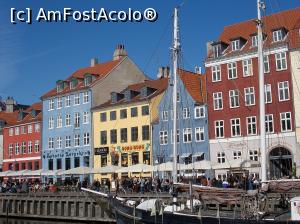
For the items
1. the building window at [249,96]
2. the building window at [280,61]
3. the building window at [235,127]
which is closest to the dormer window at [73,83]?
the building window at [235,127]

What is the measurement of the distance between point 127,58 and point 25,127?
17.5 meters

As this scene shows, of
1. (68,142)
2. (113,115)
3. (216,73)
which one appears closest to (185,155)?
→ (216,73)

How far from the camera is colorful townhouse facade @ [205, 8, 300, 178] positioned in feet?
152

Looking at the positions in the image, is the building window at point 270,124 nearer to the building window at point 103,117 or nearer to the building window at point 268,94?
the building window at point 268,94

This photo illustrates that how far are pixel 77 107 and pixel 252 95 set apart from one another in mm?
25439

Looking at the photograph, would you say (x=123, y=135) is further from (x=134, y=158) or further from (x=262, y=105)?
(x=262, y=105)

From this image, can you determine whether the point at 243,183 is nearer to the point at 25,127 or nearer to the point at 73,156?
the point at 73,156

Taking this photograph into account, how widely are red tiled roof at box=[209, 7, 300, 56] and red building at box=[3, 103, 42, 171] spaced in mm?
30287

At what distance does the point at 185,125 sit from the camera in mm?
53688

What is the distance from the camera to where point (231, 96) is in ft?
164

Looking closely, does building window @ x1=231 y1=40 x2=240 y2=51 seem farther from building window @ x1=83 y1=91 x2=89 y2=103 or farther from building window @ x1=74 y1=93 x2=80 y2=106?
building window @ x1=74 y1=93 x2=80 y2=106

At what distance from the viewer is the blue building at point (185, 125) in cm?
5200

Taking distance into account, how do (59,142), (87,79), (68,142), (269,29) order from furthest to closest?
(59,142) → (87,79) → (68,142) → (269,29)

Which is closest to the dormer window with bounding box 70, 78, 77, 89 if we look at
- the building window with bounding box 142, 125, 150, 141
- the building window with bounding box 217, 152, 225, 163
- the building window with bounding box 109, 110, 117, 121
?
the building window with bounding box 109, 110, 117, 121
